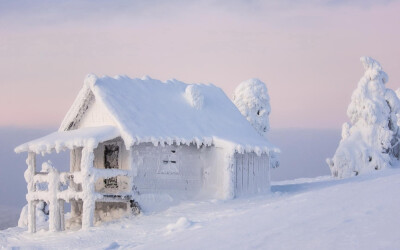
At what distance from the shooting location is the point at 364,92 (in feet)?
137

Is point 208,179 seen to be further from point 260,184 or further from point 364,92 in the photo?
point 364,92

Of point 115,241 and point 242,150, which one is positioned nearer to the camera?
point 115,241

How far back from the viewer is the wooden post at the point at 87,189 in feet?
77.5

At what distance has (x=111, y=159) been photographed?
2688 centimetres

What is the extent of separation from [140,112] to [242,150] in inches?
201

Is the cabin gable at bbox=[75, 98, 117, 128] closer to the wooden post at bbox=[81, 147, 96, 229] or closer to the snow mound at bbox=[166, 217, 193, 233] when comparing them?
the wooden post at bbox=[81, 147, 96, 229]

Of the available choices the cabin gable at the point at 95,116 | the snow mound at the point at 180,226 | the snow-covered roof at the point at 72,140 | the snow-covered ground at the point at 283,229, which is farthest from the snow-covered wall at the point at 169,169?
the snow mound at the point at 180,226

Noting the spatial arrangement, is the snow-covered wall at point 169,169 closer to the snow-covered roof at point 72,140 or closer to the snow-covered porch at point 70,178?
the snow-covered porch at point 70,178

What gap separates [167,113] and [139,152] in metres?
3.30

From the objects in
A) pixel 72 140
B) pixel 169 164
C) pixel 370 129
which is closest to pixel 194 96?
pixel 169 164

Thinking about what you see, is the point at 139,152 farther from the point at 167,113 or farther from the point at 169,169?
the point at 167,113

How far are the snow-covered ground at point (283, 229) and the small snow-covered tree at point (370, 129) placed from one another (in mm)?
20413

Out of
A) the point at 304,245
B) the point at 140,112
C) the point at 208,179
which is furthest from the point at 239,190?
the point at 304,245

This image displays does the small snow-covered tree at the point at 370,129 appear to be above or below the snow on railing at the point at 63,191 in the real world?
above
